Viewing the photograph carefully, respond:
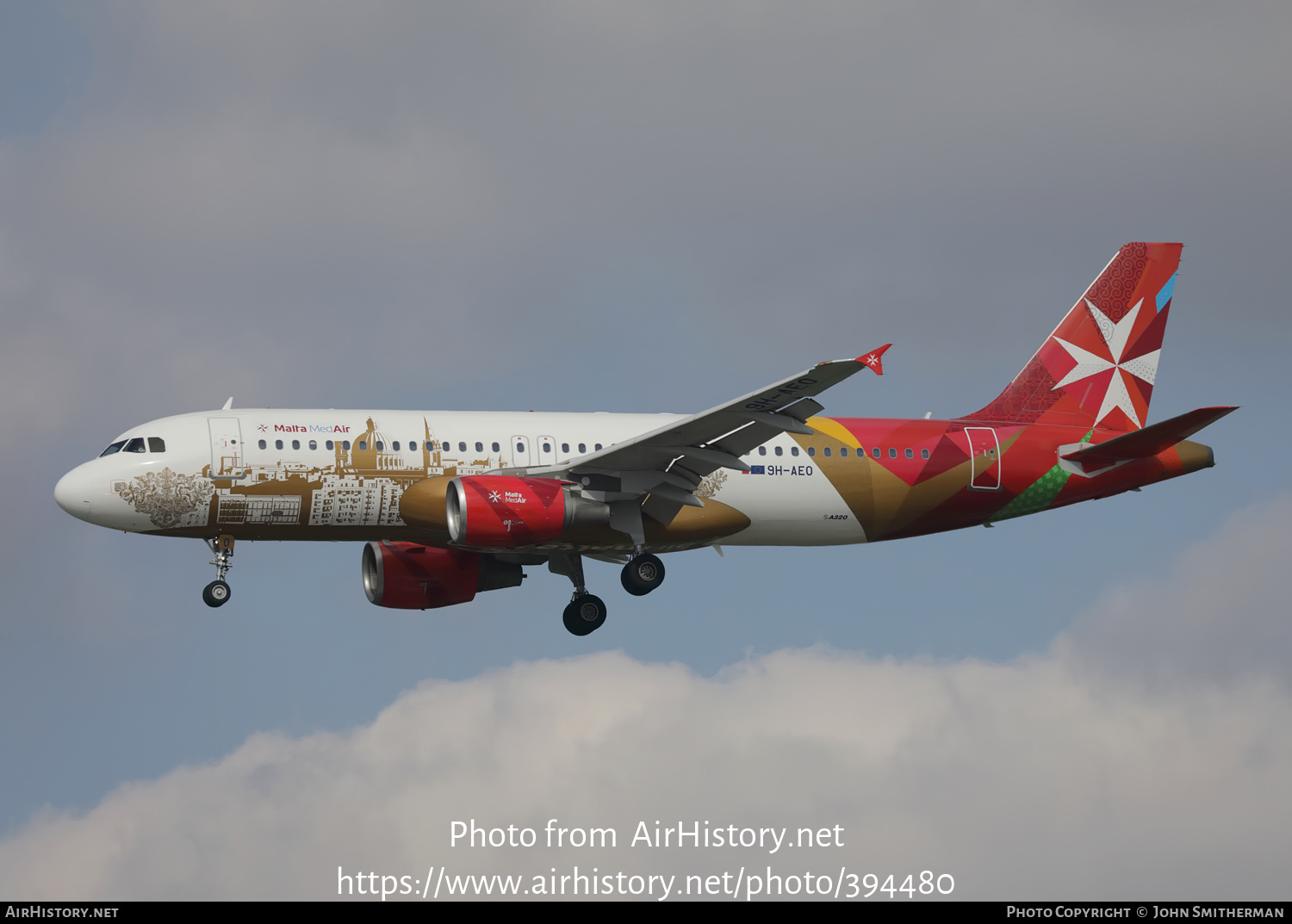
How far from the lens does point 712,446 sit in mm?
38531

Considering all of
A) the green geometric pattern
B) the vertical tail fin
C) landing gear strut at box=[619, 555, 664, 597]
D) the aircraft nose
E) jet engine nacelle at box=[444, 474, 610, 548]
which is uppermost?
the vertical tail fin

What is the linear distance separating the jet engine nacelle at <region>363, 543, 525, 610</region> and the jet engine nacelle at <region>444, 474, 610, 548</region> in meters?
5.74

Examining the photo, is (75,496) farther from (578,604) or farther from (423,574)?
(578,604)

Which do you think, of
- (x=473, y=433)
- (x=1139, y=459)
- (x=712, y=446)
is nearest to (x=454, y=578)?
(x=473, y=433)

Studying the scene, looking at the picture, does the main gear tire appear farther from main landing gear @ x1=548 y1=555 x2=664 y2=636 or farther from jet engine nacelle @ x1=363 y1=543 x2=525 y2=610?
jet engine nacelle @ x1=363 y1=543 x2=525 y2=610

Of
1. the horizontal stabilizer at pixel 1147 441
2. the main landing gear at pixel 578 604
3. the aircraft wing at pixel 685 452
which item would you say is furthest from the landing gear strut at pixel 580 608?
the horizontal stabilizer at pixel 1147 441

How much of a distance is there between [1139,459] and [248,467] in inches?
902

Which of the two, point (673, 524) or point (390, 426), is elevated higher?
point (390, 426)

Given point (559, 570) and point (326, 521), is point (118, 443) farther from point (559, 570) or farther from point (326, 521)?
point (559, 570)

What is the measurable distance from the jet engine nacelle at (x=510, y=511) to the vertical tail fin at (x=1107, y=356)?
12836 millimetres

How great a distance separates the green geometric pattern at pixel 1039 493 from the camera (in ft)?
143

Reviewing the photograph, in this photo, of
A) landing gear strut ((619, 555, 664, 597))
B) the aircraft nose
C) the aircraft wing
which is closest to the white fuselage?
the aircraft nose

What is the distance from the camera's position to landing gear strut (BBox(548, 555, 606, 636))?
141 feet

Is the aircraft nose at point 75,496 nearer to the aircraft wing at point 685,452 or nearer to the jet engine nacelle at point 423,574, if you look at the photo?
the jet engine nacelle at point 423,574
